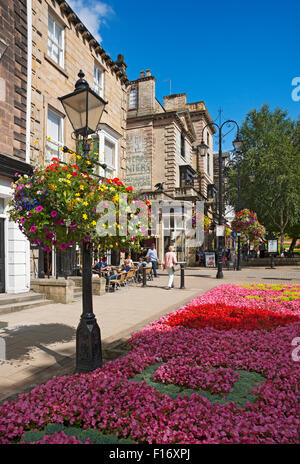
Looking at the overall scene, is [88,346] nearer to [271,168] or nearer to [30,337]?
[30,337]

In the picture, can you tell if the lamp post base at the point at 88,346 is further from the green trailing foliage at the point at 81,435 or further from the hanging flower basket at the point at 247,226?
the hanging flower basket at the point at 247,226

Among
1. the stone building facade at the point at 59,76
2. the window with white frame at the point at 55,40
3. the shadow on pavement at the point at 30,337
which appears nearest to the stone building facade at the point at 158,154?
the stone building facade at the point at 59,76

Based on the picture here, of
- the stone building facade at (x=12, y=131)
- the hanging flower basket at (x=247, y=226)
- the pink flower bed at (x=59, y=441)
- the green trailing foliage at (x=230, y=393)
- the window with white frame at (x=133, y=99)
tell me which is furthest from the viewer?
the window with white frame at (x=133, y=99)

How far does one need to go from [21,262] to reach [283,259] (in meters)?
25.2

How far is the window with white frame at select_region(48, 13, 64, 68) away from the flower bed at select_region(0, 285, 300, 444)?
11799 mm

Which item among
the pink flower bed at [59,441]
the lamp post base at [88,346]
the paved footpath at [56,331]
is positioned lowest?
the paved footpath at [56,331]

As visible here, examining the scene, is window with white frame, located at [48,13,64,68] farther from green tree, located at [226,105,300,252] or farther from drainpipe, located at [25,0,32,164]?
green tree, located at [226,105,300,252]

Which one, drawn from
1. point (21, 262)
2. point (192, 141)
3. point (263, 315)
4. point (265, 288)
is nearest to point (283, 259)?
point (192, 141)

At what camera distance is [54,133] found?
1196 centimetres

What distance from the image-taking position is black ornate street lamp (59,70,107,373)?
164 inches

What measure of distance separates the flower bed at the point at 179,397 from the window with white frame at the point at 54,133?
28.5 feet

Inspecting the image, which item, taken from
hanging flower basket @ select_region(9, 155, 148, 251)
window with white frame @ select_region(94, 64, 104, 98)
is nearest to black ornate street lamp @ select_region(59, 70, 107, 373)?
hanging flower basket @ select_region(9, 155, 148, 251)

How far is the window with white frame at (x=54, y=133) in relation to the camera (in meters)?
11.5

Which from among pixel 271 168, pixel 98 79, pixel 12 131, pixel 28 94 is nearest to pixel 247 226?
pixel 271 168
